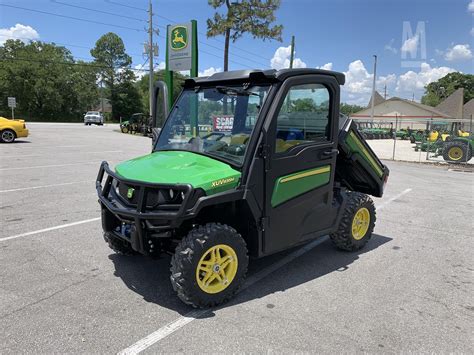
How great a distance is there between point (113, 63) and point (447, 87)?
81254mm

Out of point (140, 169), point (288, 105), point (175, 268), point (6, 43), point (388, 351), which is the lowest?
point (388, 351)

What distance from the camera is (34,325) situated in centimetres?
Result: 303

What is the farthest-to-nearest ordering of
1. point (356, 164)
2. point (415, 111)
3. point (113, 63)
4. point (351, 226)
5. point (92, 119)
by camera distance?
point (113, 63)
point (415, 111)
point (92, 119)
point (356, 164)
point (351, 226)

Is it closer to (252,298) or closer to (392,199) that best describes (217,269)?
(252,298)

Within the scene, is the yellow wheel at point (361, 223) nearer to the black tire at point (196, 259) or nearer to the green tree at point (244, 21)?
the black tire at point (196, 259)

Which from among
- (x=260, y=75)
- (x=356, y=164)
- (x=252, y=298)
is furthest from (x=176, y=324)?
(x=356, y=164)

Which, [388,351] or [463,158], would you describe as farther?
[463,158]

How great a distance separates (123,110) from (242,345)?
7225cm

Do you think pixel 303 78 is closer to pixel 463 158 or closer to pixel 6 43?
pixel 463 158

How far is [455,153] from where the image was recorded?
56.4 ft

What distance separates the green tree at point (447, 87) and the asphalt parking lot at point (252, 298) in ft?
308

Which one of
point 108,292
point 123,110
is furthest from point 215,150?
point 123,110

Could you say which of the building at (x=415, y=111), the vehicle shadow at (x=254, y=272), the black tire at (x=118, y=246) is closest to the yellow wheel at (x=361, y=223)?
the vehicle shadow at (x=254, y=272)

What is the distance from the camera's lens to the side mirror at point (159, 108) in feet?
12.8
